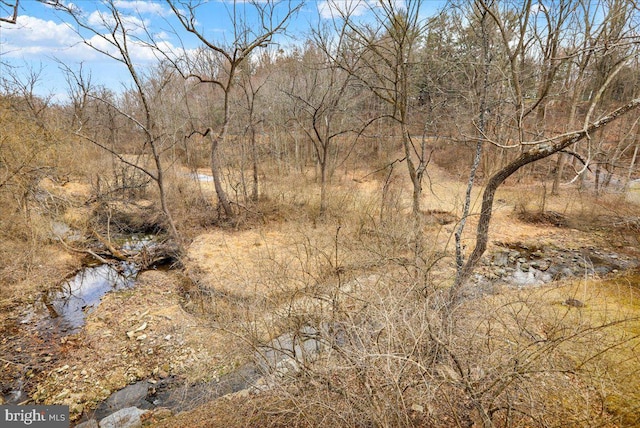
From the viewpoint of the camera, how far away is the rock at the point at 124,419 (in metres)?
3.96

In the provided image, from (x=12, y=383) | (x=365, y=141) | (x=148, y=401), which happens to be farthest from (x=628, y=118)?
(x=12, y=383)

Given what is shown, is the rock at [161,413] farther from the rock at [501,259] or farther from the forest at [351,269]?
the rock at [501,259]

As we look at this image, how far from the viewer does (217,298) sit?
660 cm

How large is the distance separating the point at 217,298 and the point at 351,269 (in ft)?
10.7

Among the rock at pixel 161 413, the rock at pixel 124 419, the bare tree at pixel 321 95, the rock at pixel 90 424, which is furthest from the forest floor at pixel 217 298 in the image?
the bare tree at pixel 321 95

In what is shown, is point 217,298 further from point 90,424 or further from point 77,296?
point 77,296

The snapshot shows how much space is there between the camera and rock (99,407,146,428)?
13.0 ft

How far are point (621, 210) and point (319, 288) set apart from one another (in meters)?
11.9

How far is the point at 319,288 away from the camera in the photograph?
155 inches

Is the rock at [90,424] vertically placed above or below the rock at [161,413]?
below

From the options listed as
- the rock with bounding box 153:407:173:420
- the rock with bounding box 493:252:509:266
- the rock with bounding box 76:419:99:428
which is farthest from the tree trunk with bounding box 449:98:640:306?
the rock with bounding box 76:419:99:428

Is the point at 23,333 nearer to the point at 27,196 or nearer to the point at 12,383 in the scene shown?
the point at 12,383

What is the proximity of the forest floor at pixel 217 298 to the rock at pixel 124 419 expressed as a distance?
6.9 inches

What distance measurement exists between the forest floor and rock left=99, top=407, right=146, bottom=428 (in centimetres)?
18
